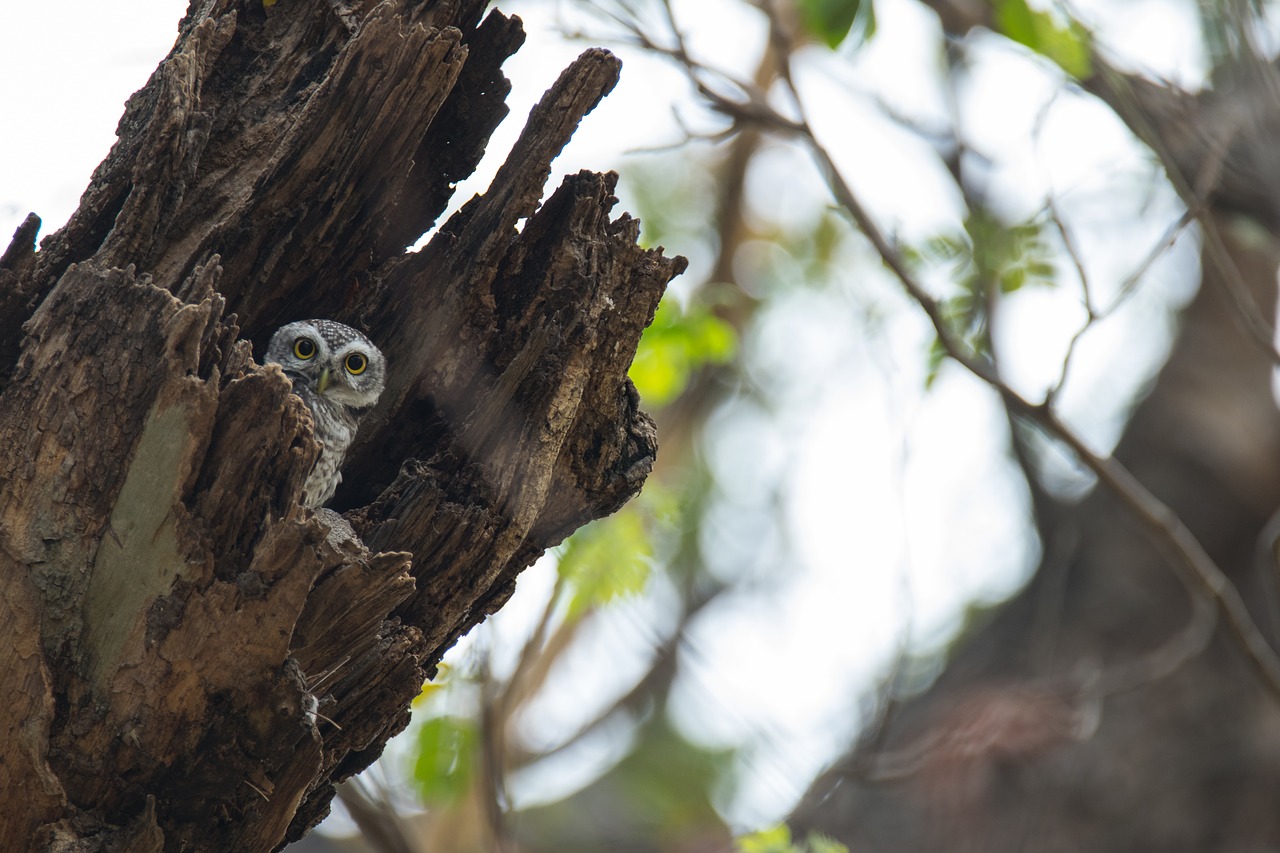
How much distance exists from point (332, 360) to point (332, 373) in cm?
5

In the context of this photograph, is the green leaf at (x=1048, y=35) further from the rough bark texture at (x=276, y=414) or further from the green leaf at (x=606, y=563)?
the green leaf at (x=606, y=563)

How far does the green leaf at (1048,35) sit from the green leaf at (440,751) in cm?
464

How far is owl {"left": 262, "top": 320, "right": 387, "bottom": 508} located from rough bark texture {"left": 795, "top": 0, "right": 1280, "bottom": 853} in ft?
11.5

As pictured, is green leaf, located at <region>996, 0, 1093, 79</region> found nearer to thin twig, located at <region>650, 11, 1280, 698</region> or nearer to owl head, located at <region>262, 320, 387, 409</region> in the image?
thin twig, located at <region>650, 11, 1280, 698</region>

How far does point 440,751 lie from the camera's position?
6215mm

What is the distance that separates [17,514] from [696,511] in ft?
25.7

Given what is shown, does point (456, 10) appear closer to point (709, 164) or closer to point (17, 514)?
point (17, 514)

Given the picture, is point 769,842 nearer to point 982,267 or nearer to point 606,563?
point 606,563

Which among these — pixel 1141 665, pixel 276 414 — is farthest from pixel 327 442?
pixel 1141 665

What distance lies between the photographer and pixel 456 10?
12.5 feet

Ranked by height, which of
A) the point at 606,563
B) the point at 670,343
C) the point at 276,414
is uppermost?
the point at 670,343

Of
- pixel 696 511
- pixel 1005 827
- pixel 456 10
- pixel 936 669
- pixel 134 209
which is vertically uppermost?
pixel 456 10

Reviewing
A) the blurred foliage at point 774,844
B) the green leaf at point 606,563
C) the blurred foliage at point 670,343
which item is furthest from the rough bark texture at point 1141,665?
the blurred foliage at point 670,343

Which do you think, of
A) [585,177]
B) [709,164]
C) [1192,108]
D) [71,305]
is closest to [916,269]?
[1192,108]
